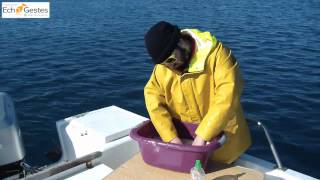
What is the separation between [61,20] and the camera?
17.8m

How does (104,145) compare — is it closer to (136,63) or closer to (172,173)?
(172,173)

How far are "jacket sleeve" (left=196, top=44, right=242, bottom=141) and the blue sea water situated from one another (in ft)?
11.3

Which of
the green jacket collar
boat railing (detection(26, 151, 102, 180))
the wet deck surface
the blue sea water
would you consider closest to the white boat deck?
boat railing (detection(26, 151, 102, 180))

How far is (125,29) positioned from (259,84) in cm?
783

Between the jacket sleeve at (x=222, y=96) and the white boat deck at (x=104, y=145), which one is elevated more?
the jacket sleeve at (x=222, y=96)

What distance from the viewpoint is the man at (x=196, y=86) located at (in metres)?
2.96

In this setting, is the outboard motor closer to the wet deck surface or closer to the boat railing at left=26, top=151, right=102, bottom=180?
the boat railing at left=26, top=151, right=102, bottom=180

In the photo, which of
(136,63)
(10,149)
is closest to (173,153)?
(10,149)

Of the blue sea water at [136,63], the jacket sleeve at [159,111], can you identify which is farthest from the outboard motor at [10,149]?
the blue sea water at [136,63]

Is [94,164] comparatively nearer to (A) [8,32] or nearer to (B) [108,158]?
(B) [108,158]

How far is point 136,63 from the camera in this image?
39.1ft

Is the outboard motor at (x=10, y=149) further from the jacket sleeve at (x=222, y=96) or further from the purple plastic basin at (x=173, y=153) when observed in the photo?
the jacket sleeve at (x=222, y=96)

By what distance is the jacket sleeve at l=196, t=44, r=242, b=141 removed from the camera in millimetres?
3059

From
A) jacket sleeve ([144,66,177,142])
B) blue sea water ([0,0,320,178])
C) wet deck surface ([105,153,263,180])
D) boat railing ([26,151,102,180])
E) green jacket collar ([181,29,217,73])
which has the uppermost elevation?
green jacket collar ([181,29,217,73])
